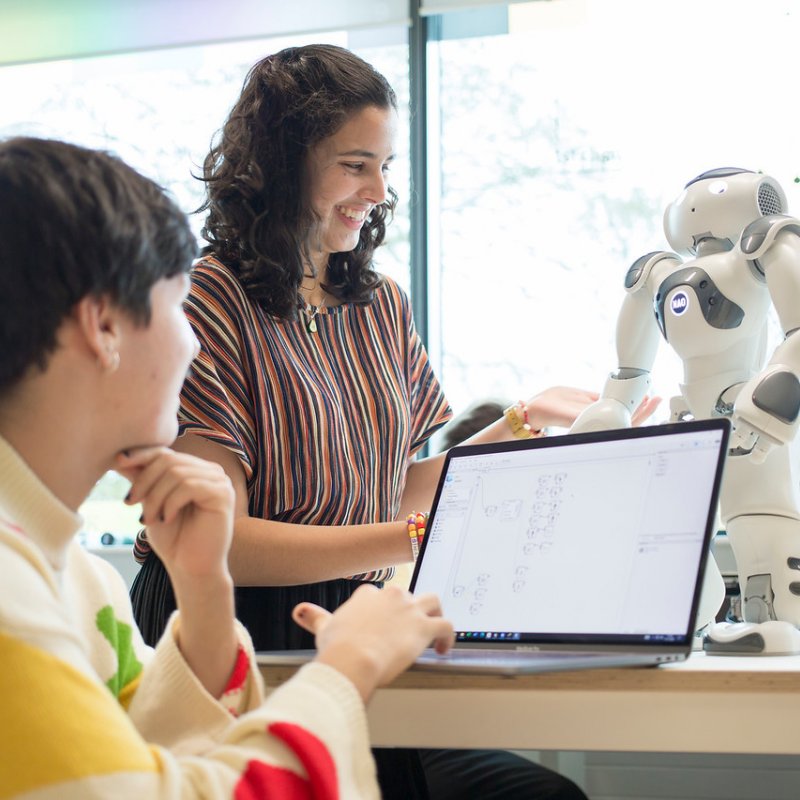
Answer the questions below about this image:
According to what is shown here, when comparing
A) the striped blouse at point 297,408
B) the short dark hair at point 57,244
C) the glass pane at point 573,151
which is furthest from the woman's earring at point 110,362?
the glass pane at point 573,151

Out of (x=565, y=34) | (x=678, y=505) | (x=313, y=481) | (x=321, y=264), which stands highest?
(x=565, y=34)

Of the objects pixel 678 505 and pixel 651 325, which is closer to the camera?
pixel 678 505

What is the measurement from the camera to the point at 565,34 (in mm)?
3156

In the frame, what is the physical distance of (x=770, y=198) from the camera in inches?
51.6

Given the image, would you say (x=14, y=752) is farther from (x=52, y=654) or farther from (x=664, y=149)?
(x=664, y=149)

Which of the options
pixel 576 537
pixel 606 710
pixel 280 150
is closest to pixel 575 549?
pixel 576 537

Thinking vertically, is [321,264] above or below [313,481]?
above

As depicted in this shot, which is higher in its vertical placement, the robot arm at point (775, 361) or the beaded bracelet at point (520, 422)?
the robot arm at point (775, 361)

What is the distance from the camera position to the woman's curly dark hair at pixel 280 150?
141 centimetres

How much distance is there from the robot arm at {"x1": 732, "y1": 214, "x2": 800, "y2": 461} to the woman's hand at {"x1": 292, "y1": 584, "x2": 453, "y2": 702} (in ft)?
1.62

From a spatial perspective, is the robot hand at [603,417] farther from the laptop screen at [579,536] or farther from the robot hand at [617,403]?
the laptop screen at [579,536]

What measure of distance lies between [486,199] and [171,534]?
2.53 metres

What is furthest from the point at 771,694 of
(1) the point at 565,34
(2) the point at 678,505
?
(1) the point at 565,34

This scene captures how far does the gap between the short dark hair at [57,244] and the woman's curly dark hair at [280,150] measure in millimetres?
636
